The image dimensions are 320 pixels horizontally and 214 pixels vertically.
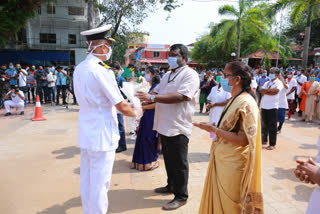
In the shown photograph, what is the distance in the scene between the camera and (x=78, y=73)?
2.25 meters

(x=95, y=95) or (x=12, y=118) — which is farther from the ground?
(x=95, y=95)

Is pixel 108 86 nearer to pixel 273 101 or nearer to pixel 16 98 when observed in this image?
pixel 273 101

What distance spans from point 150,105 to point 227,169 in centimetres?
172

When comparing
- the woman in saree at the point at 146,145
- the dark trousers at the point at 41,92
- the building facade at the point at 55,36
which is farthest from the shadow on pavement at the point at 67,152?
the building facade at the point at 55,36

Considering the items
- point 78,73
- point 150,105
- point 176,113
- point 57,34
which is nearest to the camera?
point 78,73

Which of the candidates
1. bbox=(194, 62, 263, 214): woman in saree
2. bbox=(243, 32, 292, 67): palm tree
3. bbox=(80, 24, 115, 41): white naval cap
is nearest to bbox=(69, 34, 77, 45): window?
bbox=(243, 32, 292, 67): palm tree

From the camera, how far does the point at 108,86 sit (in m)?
2.15

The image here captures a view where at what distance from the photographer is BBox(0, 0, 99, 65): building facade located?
25234mm

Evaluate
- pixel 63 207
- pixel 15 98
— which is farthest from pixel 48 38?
pixel 63 207

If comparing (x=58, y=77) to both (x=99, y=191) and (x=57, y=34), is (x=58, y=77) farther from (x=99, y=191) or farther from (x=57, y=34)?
(x=57, y=34)

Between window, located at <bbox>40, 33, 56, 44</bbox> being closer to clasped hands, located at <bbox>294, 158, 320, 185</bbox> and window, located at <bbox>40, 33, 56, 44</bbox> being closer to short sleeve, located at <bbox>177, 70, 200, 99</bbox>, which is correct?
short sleeve, located at <bbox>177, 70, 200, 99</bbox>

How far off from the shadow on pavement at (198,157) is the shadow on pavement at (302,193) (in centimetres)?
171

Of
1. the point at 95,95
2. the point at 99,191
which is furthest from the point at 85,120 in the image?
the point at 99,191

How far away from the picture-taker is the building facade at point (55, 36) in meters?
25.2
